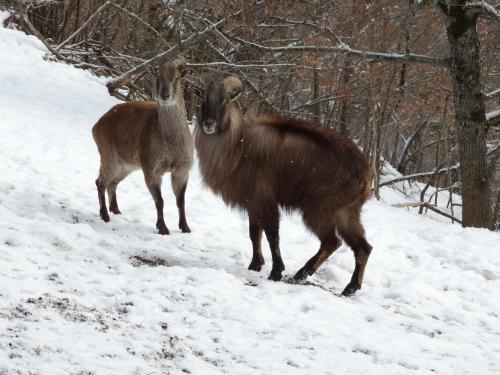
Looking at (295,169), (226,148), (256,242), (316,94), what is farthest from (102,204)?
(316,94)

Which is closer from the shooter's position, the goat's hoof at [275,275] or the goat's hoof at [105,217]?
the goat's hoof at [275,275]

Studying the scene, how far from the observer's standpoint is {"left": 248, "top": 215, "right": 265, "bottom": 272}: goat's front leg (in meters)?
5.97

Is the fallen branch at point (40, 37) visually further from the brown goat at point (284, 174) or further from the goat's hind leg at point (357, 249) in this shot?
the goat's hind leg at point (357, 249)

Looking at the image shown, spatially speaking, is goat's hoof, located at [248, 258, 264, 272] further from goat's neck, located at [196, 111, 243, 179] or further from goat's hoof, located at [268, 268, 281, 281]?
goat's neck, located at [196, 111, 243, 179]

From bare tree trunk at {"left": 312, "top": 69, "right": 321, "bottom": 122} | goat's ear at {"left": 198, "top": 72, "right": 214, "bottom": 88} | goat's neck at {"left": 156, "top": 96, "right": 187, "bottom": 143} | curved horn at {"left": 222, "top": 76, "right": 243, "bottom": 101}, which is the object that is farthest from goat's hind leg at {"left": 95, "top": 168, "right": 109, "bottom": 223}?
bare tree trunk at {"left": 312, "top": 69, "right": 321, "bottom": 122}

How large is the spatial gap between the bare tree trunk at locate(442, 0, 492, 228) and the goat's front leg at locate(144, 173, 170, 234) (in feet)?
16.0

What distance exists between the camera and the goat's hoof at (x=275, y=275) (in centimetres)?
581

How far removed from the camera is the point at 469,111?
945cm

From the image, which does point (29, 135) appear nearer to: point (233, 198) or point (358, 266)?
point (233, 198)

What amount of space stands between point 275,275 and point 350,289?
0.67 m

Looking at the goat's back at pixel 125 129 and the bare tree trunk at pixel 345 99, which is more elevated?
the bare tree trunk at pixel 345 99

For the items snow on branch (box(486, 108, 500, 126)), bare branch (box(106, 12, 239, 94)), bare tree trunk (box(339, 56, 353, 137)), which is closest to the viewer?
snow on branch (box(486, 108, 500, 126))

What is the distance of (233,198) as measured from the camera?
603cm

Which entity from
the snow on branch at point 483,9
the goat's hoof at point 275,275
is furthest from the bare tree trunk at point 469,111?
the goat's hoof at point 275,275
